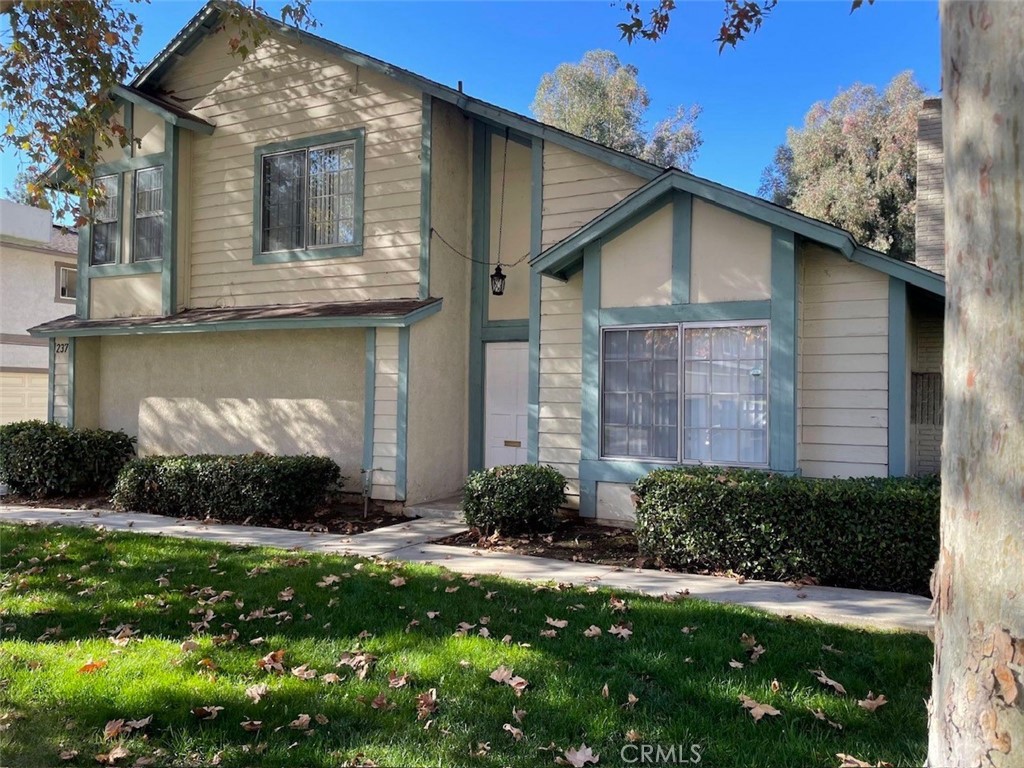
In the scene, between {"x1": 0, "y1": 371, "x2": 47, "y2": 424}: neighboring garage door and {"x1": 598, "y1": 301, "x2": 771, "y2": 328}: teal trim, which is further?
{"x1": 0, "y1": 371, "x2": 47, "y2": 424}: neighboring garage door

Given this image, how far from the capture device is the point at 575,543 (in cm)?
791

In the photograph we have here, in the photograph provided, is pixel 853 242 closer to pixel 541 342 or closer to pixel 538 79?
pixel 541 342

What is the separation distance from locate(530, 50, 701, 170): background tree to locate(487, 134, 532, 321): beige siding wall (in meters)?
20.8

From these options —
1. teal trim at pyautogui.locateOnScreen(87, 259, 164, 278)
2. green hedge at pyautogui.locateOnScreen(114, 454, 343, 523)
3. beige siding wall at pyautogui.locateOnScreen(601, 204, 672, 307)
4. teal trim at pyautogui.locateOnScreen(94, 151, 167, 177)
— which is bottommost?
green hedge at pyautogui.locateOnScreen(114, 454, 343, 523)

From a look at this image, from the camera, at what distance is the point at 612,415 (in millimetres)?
8617

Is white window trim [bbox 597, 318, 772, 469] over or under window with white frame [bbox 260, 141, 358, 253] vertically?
under

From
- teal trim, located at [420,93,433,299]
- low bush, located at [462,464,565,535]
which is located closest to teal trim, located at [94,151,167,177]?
teal trim, located at [420,93,433,299]

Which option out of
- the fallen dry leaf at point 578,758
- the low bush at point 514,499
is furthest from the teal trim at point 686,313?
the fallen dry leaf at point 578,758

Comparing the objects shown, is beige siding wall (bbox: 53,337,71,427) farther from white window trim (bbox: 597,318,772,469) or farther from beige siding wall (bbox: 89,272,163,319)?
white window trim (bbox: 597,318,772,469)

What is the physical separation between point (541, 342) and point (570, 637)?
5207 mm

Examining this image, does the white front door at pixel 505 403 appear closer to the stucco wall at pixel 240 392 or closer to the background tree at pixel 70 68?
the stucco wall at pixel 240 392

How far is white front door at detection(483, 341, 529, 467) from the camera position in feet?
34.8

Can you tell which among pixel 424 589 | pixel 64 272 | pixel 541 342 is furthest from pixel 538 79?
pixel 424 589

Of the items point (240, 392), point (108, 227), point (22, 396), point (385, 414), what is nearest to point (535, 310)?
point (385, 414)
